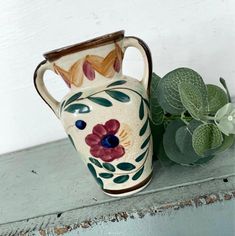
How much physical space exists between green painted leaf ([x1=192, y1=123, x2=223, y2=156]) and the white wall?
237mm

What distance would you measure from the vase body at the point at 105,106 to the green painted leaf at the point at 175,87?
21 millimetres

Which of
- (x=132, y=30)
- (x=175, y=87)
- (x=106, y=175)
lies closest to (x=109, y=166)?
(x=106, y=175)

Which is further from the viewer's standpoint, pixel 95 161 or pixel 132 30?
pixel 132 30

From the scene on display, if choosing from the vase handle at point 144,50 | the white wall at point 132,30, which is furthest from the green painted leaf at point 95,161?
the white wall at point 132,30

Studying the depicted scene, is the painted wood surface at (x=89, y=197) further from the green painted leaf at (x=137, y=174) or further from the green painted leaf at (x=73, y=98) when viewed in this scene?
the green painted leaf at (x=73, y=98)

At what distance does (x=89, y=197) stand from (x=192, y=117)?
162 mm

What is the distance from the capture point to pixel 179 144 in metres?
0.40

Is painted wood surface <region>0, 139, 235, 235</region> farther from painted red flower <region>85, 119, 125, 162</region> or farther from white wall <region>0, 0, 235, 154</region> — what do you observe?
white wall <region>0, 0, 235, 154</region>

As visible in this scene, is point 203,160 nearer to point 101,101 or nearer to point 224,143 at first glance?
point 224,143

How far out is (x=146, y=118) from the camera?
0.40 m

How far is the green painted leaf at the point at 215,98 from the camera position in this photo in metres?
0.40

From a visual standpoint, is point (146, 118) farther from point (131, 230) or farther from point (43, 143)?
point (43, 143)

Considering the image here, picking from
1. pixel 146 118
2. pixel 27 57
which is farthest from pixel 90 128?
pixel 27 57

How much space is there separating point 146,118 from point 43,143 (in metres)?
0.34
